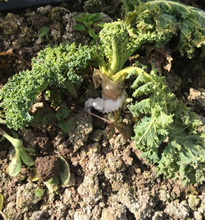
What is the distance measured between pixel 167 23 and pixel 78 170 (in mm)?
1744

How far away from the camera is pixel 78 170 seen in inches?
103

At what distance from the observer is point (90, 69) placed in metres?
2.78

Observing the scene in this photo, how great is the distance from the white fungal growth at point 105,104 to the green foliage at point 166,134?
34 cm

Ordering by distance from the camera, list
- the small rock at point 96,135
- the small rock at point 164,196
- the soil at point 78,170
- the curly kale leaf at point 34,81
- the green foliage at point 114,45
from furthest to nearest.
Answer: the small rock at point 96,135, the small rock at point 164,196, the soil at point 78,170, the green foliage at point 114,45, the curly kale leaf at point 34,81

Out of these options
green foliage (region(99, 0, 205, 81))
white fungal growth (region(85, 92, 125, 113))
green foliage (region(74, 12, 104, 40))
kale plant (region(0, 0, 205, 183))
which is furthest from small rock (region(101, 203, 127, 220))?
green foliage (region(74, 12, 104, 40))

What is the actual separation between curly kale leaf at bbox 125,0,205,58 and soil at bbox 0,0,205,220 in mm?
454

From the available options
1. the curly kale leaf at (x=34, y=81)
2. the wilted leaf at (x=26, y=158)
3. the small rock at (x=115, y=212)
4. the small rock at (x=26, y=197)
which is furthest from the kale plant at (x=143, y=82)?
the small rock at (x=26, y=197)

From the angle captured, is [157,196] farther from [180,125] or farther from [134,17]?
[134,17]

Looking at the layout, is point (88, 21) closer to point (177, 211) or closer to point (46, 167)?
point (46, 167)

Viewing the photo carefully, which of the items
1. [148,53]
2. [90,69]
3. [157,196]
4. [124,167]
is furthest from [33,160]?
[148,53]

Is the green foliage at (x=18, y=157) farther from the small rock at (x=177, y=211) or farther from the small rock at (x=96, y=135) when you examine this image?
the small rock at (x=177, y=211)

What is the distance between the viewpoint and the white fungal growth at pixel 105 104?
2.74 meters

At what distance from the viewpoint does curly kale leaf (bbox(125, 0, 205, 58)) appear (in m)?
2.64

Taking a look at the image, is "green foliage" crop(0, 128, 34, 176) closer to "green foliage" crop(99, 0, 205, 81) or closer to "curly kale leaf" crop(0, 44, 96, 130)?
"curly kale leaf" crop(0, 44, 96, 130)
